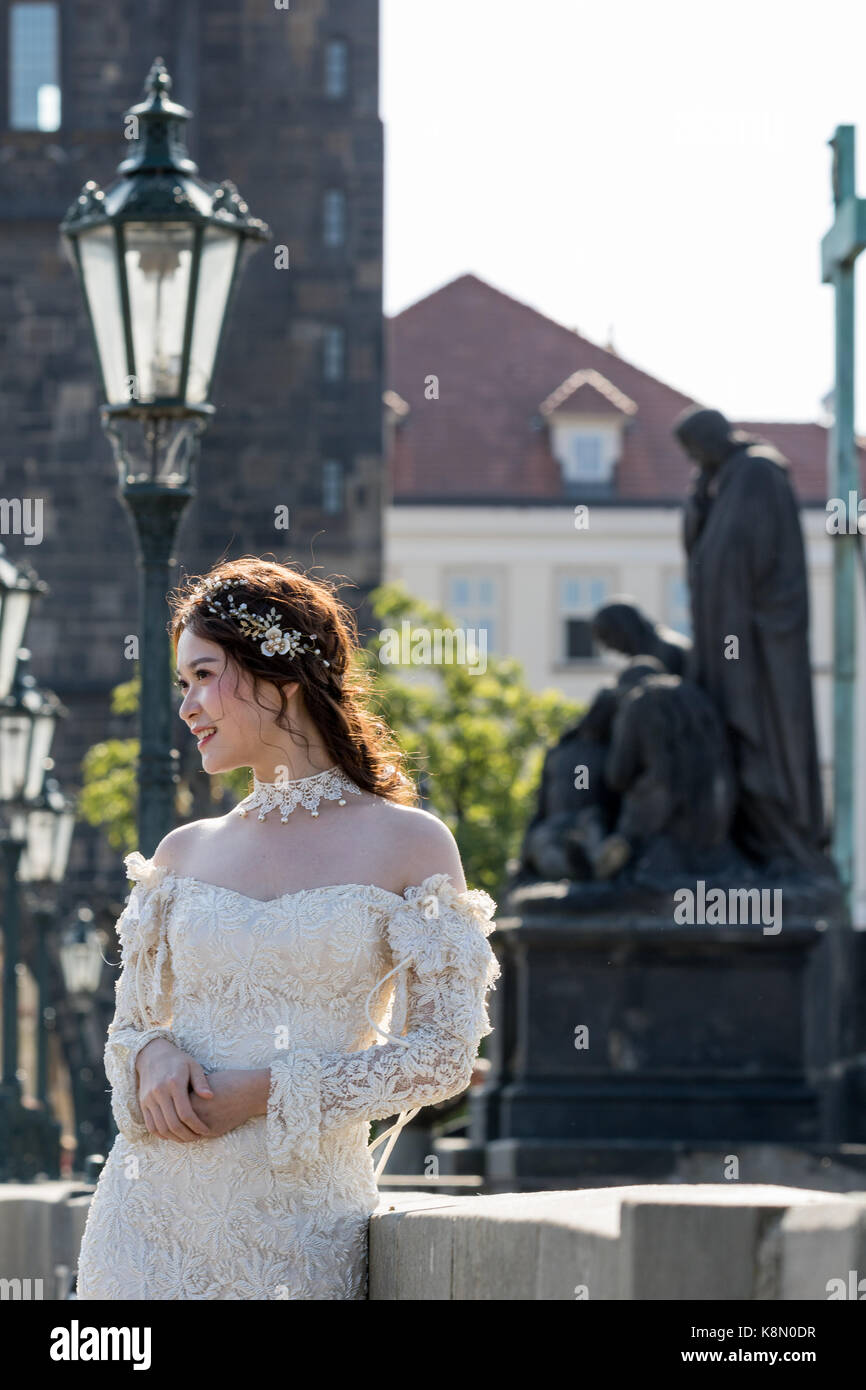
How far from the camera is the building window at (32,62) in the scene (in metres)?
34.0

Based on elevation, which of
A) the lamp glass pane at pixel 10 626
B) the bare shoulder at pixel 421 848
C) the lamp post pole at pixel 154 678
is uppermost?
the lamp glass pane at pixel 10 626

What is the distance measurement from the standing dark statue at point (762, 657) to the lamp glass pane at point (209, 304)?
5.44 m

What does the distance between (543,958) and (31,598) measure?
2798 mm

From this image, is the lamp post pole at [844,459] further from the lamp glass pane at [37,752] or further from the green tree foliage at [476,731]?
the green tree foliage at [476,731]

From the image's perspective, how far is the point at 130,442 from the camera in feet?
23.0

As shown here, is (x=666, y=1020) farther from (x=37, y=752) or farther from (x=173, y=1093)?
(x=173, y=1093)


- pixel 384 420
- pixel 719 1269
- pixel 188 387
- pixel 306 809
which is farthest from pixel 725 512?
Result: pixel 384 420

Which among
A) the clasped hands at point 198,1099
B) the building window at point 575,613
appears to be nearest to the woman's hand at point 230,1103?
the clasped hands at point 198,1099

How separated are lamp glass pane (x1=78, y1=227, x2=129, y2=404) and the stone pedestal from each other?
207 inches

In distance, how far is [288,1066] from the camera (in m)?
3.47

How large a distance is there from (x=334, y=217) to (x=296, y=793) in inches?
1236

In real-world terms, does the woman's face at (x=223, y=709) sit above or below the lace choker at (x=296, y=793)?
above

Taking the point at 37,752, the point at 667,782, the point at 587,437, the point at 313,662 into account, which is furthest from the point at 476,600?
the point at 313,662

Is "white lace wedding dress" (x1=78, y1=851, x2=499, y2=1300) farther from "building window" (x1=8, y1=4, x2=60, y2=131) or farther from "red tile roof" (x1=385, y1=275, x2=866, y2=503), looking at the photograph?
"red tile roof" (x1=385, y1=275, x2=866, y2=503)
